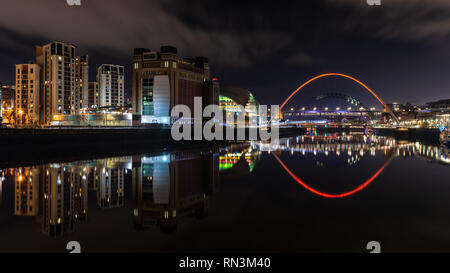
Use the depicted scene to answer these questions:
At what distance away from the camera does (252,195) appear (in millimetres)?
13422

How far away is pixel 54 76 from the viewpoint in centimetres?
9719

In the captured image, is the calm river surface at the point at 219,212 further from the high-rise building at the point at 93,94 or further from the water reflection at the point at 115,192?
the high-rise building at the point at 93,94

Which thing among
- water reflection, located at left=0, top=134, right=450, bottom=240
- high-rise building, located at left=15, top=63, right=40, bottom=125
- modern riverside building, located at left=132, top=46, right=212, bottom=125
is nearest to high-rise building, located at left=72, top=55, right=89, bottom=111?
high-rise building, located at left=15, top=63, right=40, bottom=125

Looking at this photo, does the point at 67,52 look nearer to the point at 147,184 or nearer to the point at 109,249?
the point at 147,184

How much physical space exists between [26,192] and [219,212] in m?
9.09

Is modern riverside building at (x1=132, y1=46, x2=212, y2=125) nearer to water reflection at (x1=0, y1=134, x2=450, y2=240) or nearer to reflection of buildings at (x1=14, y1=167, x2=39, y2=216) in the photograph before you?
water reflection at (x1=0, y1=134, x2=450, y2=240)

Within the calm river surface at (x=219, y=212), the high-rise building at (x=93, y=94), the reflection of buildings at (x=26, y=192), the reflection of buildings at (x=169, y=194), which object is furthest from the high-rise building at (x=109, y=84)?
the calm river surface at (x=219, y=212)

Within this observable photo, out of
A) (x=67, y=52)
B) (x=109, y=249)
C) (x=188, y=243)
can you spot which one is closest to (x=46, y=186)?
(x=109, y=249)

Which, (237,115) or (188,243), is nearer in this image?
(188,243)

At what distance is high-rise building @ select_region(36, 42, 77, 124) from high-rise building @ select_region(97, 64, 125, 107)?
91.8ft

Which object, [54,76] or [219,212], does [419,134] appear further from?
[54,76]

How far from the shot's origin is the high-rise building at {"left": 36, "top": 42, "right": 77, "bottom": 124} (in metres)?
97.3

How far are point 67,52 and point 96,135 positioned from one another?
254 ft

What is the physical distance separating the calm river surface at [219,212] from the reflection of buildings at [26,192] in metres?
0.05
